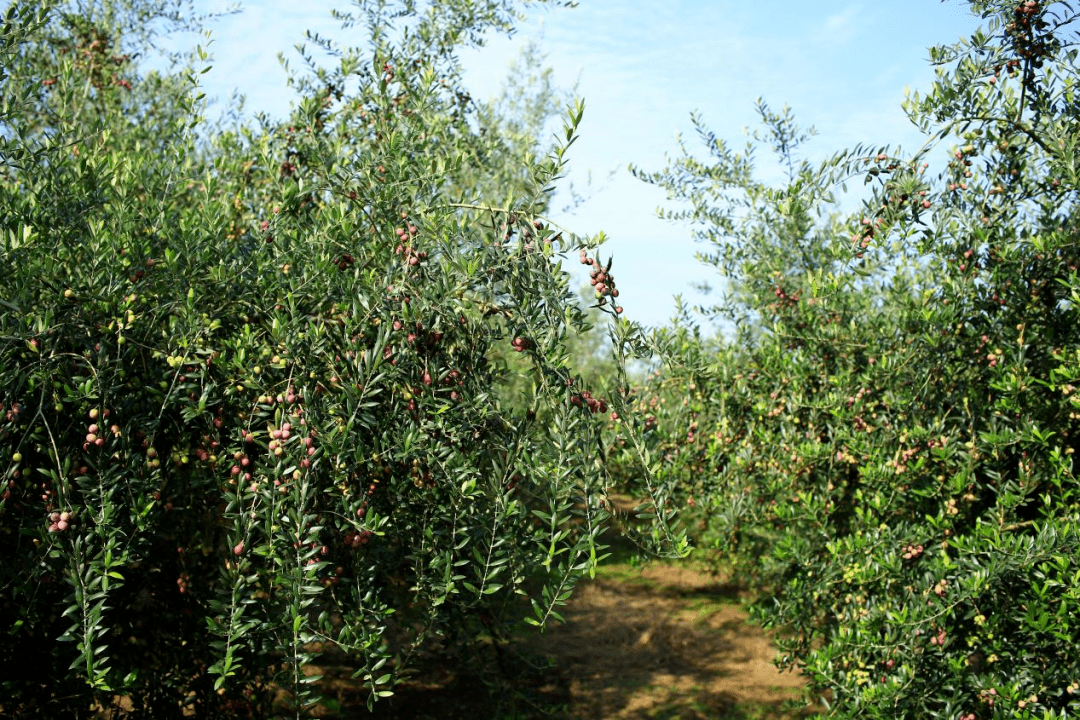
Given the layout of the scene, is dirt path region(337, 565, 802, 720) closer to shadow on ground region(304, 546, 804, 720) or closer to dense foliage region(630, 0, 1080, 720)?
shadow on ground region(304, 546, 804, 720)

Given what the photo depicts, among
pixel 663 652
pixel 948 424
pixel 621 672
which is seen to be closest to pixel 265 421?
pixel 948 424

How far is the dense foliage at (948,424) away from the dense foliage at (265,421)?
1.00m

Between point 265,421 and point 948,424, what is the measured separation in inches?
165

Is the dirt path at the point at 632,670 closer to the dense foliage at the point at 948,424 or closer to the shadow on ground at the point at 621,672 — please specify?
the shadow on ground at the point at 621,672

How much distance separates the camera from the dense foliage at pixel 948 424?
4.73 m

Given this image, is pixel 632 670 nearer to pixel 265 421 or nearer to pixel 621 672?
pixel 621 672

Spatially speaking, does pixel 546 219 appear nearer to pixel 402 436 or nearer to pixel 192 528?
pixel 402 436

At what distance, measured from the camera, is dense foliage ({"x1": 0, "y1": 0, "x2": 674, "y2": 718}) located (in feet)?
11.9

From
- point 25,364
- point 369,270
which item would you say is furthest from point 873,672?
point 25,364

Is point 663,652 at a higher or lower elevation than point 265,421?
lower

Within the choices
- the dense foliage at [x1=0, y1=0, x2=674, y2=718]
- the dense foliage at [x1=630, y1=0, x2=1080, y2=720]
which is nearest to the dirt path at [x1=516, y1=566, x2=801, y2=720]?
the dense foliage at [x1=630, y1=0, x2=1080, y2=720]

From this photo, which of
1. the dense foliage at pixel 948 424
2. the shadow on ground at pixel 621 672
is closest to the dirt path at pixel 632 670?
the shadow on ground at pixel 621 672

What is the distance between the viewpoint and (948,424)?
5.58 metres

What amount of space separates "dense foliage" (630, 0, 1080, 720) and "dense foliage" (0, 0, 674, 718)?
3.29ft
